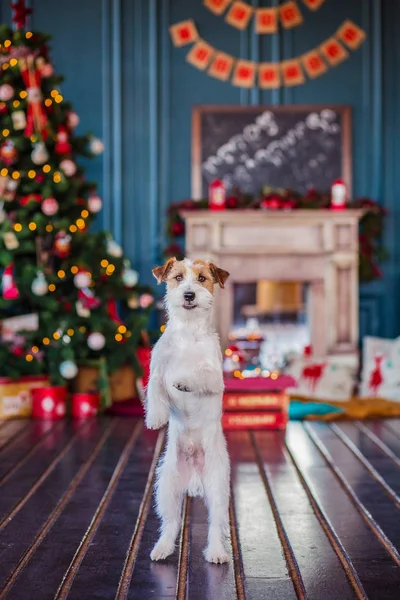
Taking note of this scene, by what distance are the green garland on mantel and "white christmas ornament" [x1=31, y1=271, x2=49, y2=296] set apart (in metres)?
1.71

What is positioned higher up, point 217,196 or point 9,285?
point 217,196

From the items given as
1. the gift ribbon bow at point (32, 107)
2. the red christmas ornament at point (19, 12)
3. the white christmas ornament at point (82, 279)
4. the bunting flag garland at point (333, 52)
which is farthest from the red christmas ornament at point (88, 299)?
the bunting flag garland at point (333, 52)

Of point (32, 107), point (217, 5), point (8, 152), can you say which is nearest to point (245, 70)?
point (217, 5)

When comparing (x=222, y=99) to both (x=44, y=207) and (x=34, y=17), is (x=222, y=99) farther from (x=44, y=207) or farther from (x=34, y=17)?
(x=44, y=207)

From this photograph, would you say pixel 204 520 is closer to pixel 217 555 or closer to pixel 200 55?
pixel 217 555

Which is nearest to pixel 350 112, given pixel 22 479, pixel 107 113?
pixel 107 113

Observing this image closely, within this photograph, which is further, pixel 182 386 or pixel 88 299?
pixel 88 299

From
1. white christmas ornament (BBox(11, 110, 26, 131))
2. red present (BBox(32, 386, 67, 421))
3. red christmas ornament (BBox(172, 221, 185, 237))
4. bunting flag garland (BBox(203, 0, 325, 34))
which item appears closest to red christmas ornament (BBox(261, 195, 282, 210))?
red christmas ornament (BBox(172, 221, 185, 237))

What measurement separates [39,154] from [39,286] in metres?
0.98

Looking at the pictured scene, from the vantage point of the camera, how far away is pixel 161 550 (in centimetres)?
301

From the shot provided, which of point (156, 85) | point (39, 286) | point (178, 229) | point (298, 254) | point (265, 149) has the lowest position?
point (39, 286)

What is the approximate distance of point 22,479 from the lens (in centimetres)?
423

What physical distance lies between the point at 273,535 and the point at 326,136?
5.42 meters

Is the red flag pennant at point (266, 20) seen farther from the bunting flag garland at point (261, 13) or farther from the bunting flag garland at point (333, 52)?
the bunting flag garland at point (333, 52)
